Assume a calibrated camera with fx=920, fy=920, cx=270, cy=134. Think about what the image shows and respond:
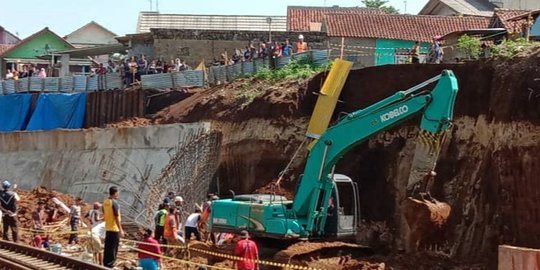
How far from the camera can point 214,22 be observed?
2089 inches

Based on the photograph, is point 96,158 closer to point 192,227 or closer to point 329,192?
point 192,227

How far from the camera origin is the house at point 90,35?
255 ft

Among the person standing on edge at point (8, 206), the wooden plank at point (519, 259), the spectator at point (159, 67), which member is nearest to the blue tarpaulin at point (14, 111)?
the spectator at point (159, 67)

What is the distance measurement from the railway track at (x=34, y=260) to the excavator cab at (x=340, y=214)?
5607 millimetres

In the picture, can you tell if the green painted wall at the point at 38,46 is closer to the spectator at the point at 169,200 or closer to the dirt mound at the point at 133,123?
the dirt mound at the point at 133,123

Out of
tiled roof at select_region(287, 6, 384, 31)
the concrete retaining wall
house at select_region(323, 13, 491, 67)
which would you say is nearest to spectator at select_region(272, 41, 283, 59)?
the concrete retaining wall

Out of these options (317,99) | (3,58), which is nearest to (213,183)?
(317,99)

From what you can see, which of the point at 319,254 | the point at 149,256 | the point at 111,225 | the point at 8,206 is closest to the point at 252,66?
the point at 8,206

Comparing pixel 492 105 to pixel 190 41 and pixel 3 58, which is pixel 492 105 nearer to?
pixel 190 41

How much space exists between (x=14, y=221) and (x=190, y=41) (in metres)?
23.9

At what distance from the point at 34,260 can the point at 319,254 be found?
5.80 metres

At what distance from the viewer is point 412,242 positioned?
65.2ft

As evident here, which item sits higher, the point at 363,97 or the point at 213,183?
the point at 363,97

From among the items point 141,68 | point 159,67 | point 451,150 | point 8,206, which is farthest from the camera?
point 141,68
